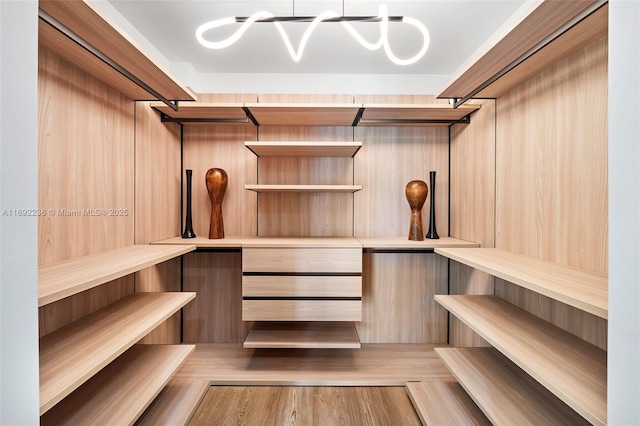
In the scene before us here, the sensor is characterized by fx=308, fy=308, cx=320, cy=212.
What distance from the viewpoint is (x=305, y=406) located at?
68.2 inches

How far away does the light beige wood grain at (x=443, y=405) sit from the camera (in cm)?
150

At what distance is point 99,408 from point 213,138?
1.82 m

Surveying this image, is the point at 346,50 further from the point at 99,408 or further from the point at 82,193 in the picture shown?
the point at 99,408

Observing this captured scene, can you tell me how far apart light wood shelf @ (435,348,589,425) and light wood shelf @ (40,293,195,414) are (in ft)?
4.75

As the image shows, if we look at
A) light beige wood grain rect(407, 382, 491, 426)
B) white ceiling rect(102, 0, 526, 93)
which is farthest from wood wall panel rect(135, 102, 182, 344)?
light beige wood grain rect(407, 382, 491, 426)

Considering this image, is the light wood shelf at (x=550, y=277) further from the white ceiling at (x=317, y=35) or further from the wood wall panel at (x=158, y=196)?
the wood wall panel at (x=158, y=196)

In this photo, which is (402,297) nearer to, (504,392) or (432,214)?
(432,214)

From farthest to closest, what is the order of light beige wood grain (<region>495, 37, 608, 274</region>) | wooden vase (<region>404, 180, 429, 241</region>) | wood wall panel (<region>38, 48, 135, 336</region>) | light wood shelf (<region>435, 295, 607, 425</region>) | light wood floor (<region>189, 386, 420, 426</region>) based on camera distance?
wooden vase (<region>404, 180, 429, 241</region>) → light wood floor (<region>189, 386, 420, 426</region>) → wood wall panel (<region>38, 48, 135, 336</region>) → light beige wood grain (<region>495, 37, 608, 274</region>) → light wood shelf (<region>435, 295, 607, 425</region>)

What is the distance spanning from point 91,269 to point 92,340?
0.28 metres

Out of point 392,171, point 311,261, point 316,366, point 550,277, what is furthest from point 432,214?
point 316,366

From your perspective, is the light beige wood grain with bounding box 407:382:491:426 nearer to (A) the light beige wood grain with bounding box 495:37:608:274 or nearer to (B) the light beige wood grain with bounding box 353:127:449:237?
(A) the light beige wood grain with bounding box 495:37:608:274

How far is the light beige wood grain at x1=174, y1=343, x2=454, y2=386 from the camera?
6.34ft

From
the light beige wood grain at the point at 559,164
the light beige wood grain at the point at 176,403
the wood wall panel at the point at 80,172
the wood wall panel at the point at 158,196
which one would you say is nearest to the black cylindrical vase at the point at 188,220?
the wood wall panel at the point at 158,196

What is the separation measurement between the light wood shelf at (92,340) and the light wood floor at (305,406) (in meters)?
0.63
